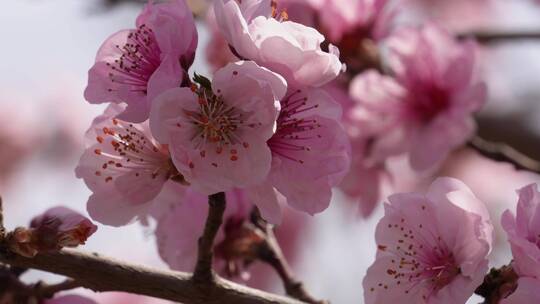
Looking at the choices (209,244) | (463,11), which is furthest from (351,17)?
(463,11)

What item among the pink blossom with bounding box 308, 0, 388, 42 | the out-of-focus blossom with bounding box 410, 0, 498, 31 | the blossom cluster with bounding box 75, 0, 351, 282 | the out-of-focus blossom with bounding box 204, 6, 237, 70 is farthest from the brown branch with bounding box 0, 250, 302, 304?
the out-of-focus blossom with bounding box 410, 0, 498, 31

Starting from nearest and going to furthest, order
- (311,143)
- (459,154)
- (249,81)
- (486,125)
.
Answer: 1. (249,81)
2. (311,143)
3. (486,125)
4. (459,154)

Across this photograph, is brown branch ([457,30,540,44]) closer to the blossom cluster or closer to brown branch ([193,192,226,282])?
the blossom cluster

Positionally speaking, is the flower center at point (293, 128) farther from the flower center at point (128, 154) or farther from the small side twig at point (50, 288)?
the small side twig at point (50, 288)

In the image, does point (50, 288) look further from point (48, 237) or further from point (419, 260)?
point (419, 260)

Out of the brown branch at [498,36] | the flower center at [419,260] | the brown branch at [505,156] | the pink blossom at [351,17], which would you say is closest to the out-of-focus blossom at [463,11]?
the brown branch at [498,36]

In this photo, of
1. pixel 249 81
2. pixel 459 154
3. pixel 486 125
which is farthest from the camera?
pixel 459 154

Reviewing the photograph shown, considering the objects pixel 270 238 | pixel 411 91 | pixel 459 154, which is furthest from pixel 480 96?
pixel 459 154

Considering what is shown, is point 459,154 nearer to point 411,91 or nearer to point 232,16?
point 411,91
